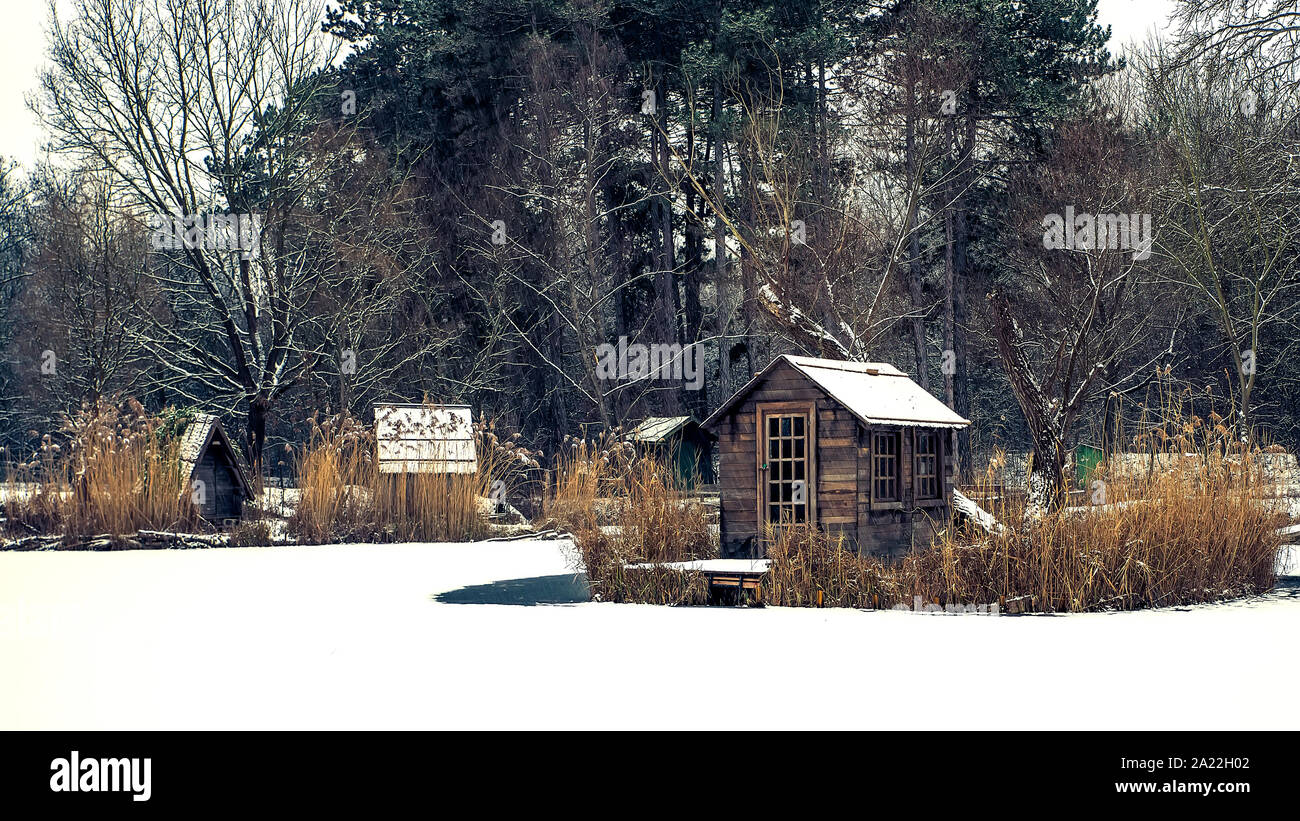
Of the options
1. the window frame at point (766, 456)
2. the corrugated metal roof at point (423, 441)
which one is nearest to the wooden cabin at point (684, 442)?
the corrugated metal roof at point (423, 441)

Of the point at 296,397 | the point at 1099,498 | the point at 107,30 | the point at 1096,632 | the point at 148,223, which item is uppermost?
the point at 107,30

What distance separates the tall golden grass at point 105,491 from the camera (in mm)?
20344

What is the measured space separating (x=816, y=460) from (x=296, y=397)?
24849 mm

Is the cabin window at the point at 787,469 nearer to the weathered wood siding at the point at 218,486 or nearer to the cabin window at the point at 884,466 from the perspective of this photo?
the cabin window at the point at 884,466

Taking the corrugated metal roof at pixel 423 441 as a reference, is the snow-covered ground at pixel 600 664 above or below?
below

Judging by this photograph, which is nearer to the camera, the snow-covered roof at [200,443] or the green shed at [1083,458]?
the snow-covered roof at [200,443]

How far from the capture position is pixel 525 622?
11773 millimetres

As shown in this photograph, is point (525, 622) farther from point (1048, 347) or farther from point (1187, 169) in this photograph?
point (1048, 347)

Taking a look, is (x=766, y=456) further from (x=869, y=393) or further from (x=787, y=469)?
(x=869, y=393)

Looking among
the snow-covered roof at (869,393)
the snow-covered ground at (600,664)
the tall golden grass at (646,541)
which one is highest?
the snow-covered roof at (869,393)

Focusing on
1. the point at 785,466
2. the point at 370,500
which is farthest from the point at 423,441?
the point at 785,466

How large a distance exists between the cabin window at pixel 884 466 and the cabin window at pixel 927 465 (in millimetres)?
569

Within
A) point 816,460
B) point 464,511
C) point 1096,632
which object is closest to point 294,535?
point 464,511

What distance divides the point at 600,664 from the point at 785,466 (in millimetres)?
6021
